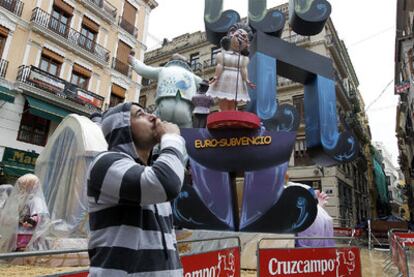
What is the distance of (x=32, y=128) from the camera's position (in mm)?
13766

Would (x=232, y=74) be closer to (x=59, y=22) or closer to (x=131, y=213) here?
(x=131, y=213)

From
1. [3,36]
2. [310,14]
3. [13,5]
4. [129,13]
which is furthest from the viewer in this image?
[129,13]

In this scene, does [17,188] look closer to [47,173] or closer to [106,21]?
[47,173]

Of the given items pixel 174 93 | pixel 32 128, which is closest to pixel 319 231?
pixel 174 93

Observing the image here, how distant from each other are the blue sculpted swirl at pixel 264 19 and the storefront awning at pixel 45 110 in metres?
9.92

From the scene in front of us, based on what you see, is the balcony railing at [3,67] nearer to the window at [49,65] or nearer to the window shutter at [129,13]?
the window at [49,65]

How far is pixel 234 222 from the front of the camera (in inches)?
203

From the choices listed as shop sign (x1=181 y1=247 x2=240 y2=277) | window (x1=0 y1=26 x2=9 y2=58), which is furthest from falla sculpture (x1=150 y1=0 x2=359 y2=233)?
window (x1=0 y1=26 x2=9 y2=58)

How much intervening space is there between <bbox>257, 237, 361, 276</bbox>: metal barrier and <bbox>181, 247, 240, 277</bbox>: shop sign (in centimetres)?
26

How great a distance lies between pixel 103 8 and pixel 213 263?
56.9ft

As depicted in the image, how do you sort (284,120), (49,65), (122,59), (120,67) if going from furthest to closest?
1. (122,59)
2. (120,67)
3. (49,65)
4. (284,120)

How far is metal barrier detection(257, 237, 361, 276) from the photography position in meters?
3.36

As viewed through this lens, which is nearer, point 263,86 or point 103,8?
point 263,86

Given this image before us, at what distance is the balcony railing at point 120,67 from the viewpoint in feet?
57.8
